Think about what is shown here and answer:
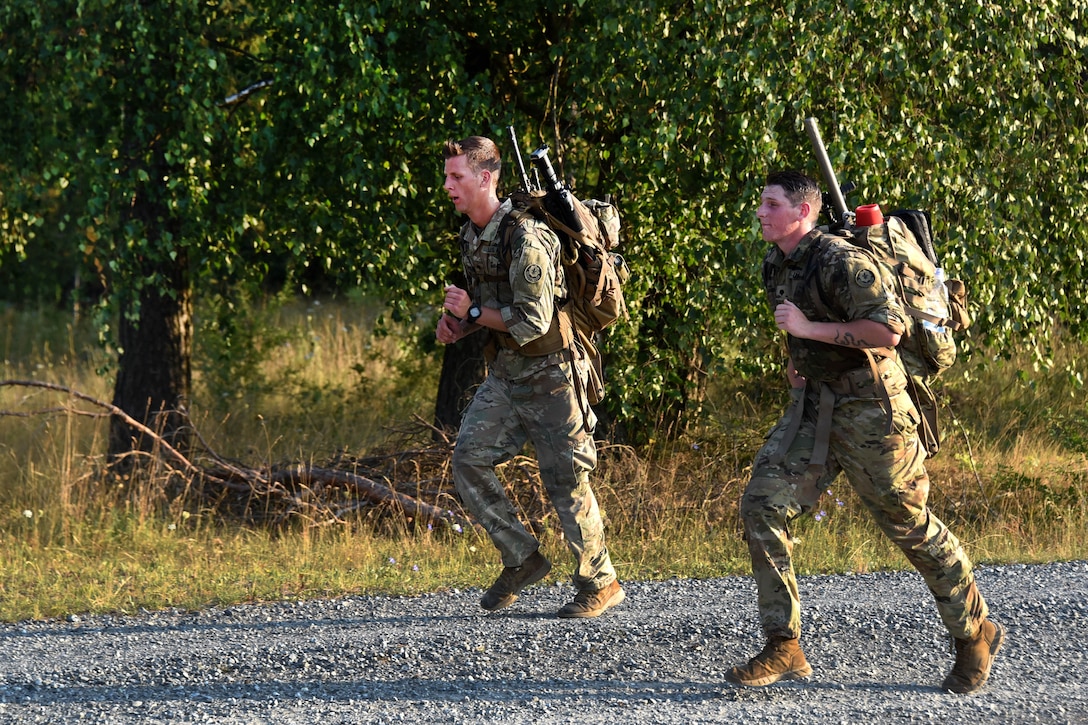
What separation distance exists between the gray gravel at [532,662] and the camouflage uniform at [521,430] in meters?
0.34

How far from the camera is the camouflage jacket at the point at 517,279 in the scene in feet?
15.7

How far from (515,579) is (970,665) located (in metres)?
1.88

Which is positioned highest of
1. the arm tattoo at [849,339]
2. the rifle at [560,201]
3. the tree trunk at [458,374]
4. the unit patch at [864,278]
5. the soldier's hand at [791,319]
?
the rifle at [560,201]

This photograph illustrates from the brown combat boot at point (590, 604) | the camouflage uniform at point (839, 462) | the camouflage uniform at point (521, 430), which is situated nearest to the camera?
the camouflage uniform at point (839, 462)

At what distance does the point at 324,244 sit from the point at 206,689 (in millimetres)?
3693

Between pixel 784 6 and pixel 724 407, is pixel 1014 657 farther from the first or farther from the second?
pixel 724 407

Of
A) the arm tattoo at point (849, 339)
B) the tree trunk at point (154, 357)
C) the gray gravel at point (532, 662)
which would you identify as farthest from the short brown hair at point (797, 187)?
the tree trunk at point (154, 357)

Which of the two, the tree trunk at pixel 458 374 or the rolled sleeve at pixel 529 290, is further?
the tree trunk at pixel 458 374

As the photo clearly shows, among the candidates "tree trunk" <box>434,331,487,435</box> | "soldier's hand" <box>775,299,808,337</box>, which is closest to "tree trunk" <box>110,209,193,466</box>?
"tree trunk" <box>434,331,487,435</box>

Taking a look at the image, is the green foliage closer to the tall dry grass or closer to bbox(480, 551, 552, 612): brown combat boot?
the tall dry grass

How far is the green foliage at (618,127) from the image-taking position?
624 centimetres

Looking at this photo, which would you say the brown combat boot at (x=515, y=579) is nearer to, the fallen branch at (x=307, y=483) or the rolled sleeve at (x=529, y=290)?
the rolled sleeve at (x=529, y=290)

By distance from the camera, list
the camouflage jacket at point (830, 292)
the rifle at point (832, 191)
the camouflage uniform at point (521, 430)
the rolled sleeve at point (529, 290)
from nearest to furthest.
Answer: the camouflage jacket at point (830, 292), the rifle at point (832, 191), the rolled sleeve at point (529, 290), the camouflage uniform at point (521, 430)

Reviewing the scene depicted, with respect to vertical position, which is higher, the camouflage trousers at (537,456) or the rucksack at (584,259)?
the rucksack at (584,259)
